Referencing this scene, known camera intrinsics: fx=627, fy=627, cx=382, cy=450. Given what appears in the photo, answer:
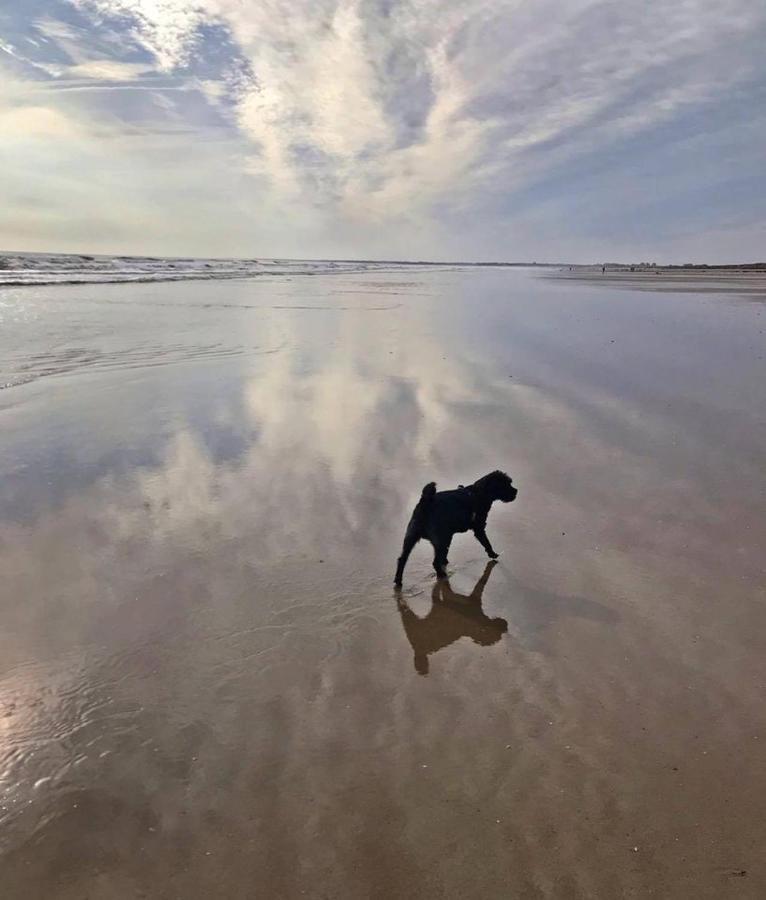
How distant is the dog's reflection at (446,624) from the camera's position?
174 inches

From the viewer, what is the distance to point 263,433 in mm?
8625

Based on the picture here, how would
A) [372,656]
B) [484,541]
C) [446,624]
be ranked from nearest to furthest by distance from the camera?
[372,656], [446,624], [484,541]

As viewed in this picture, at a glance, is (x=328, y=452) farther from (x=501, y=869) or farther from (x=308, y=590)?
(x=501, y=869)

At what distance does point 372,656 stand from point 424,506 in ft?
4.36

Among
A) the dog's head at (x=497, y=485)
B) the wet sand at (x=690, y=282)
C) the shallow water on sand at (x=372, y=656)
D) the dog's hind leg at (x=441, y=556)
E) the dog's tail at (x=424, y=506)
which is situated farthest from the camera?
the wet sand at (x=690, y=282)

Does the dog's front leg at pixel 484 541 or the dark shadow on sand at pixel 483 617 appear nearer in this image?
the dark shadow on sand at pixel 483 617

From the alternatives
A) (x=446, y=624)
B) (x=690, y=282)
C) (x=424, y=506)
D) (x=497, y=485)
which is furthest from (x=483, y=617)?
(x=690, y=282)

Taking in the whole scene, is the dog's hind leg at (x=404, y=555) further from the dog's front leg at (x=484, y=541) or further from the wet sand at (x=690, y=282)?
the wet sand at (x=690, y=282)

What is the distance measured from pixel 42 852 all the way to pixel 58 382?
33.4 feet

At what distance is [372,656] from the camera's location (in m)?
4.23

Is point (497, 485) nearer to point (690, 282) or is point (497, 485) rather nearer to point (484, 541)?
point (484, 541)

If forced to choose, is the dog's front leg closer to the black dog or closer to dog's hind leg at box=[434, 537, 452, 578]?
the black dog

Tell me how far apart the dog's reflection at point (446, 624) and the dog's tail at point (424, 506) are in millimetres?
578

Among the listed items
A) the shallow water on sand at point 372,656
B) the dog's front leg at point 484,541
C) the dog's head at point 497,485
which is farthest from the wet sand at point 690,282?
the dog's front leg at point 484,541
